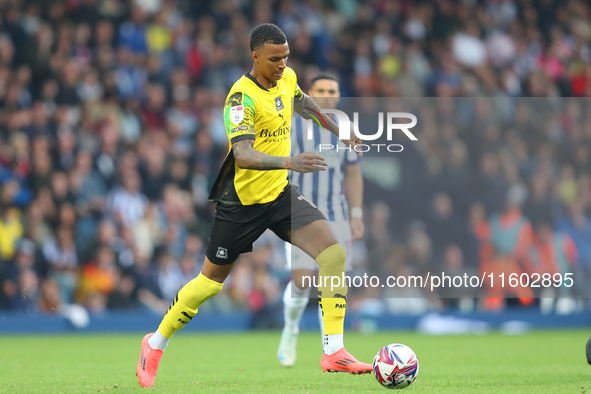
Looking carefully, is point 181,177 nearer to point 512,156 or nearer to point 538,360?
point 512,156

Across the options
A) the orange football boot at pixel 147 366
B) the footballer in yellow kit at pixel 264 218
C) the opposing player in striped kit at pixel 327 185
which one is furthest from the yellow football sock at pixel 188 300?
the opposing player in striped kit at pixel 327 185

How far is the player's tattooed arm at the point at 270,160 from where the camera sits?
5.08 metres

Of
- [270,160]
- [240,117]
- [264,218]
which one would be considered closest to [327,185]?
[264,218]

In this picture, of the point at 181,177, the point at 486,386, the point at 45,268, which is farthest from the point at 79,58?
the point at 486,386

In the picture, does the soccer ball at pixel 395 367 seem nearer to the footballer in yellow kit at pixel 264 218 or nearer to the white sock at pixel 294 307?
the footballer in yellow kit at pixel 264 218

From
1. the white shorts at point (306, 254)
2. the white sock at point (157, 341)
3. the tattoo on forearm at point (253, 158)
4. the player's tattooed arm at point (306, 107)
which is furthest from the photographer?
the white shorts at point (306, 254)

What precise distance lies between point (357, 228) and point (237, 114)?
265cm

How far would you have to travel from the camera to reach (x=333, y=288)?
5.75 meters

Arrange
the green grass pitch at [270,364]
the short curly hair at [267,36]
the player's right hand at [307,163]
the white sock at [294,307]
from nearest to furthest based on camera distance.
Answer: the player's right hand at [307,163] < the short curly hair at [267,36] < the green grass pitch at [270,364] < the white sock at [294,307]

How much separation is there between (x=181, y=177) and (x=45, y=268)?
2.96m

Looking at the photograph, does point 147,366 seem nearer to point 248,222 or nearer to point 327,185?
point 248,222

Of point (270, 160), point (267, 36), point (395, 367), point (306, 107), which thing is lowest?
point (395, 367)

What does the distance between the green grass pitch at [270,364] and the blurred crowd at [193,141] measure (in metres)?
1.21

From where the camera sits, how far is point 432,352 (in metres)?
9.20
